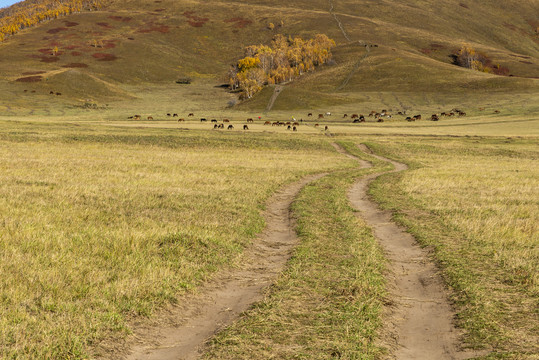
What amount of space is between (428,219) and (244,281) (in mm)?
10177

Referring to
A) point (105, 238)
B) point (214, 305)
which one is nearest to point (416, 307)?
point (214, 305)

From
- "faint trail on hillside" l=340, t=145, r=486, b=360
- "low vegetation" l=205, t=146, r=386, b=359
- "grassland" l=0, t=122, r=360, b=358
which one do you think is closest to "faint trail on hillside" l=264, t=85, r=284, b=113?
"grassland" l=0, t=122, r=360, b=358

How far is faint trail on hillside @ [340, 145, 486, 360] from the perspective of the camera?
7.82 m

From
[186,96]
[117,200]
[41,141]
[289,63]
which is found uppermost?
[289,63]

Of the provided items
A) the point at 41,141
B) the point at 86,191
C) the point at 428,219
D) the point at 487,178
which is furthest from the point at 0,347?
the point at 41,141

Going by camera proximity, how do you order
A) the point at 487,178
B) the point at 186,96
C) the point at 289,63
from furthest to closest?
the point at 289,63, the point at 186,96, the point at 487,178

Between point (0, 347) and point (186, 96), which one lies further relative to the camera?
point (186, 96)

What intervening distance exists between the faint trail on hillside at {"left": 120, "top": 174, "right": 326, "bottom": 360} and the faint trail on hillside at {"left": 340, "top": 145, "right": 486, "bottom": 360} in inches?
121

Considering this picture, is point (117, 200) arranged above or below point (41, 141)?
below

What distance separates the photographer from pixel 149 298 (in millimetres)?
9328

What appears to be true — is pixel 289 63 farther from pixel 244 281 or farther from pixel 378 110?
pixel 244 281

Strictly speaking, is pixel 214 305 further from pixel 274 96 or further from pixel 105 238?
pixel 274 96

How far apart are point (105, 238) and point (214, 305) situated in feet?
16.0

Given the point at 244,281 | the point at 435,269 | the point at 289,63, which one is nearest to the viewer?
the point at 244,281
